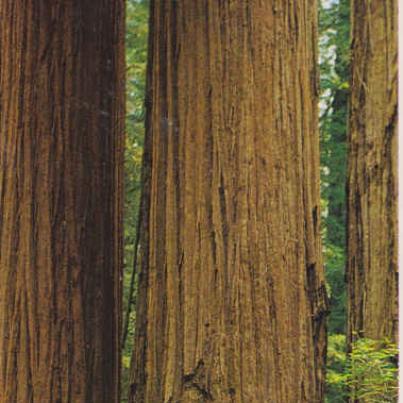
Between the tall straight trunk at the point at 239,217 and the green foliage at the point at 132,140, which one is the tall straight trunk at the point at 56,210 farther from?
the green foliage at the point at 132,140

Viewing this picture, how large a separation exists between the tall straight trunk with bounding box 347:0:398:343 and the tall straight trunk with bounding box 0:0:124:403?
87.8 inches

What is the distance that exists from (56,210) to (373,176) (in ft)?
8.76

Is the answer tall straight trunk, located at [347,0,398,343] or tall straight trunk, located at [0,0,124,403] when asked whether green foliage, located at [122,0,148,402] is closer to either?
tall straight trunk, located at [347,0,398,343]

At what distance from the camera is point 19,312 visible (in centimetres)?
306

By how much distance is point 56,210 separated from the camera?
3.09 metres

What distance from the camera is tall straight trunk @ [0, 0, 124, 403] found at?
306cm

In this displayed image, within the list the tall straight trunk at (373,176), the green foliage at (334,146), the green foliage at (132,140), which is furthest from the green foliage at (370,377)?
the green foliage at (334,146)

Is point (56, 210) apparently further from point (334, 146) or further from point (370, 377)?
point (334, 146)

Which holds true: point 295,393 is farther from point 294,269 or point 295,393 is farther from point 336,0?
point 336,0

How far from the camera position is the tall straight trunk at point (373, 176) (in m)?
5.05

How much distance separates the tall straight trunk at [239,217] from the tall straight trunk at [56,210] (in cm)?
25

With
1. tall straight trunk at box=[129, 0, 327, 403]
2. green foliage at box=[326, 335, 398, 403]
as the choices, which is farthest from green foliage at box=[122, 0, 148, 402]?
tall straight trunk at box=[129, 0, 327, 403]

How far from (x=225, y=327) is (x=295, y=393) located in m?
0.33

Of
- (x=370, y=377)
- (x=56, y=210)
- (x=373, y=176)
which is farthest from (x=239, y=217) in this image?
(x=373, y=176)
